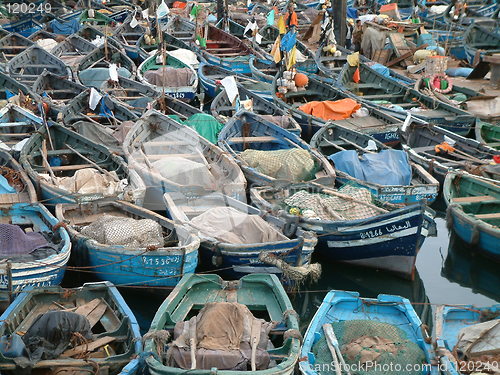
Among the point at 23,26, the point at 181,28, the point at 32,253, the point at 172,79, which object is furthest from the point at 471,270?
the point at 23,26

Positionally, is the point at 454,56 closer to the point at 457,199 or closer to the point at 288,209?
the point at 457,199

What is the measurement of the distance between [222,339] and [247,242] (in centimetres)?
385

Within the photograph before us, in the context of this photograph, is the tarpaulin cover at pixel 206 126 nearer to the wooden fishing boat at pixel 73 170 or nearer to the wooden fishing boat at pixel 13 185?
the wooden fishing boat at pixel 73 170

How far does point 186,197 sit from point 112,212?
66.9 inches

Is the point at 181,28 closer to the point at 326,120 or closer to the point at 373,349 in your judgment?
the point at 326,120

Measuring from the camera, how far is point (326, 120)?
21.9 meters

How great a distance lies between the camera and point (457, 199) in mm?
17188

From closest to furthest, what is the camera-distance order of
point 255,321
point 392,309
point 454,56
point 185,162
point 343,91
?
1. point 255,321
2. point 392,309
3. point 185,162
4. point 343,91
5. point 454,56

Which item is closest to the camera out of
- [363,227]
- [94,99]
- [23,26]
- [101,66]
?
[363,227]

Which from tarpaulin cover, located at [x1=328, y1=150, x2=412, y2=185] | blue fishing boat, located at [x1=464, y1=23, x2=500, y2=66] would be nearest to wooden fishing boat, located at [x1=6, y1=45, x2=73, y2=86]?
tarpaulin cover, located at [x1=328, y1=150, x2=412, y2=185]

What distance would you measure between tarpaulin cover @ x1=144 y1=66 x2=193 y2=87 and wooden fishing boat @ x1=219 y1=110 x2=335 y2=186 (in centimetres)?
571

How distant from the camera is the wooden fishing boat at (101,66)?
1016 inches

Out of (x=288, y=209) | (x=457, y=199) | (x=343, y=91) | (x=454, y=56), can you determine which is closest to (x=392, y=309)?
(x=288, y=209)

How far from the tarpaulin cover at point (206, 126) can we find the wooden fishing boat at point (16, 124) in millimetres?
4322
